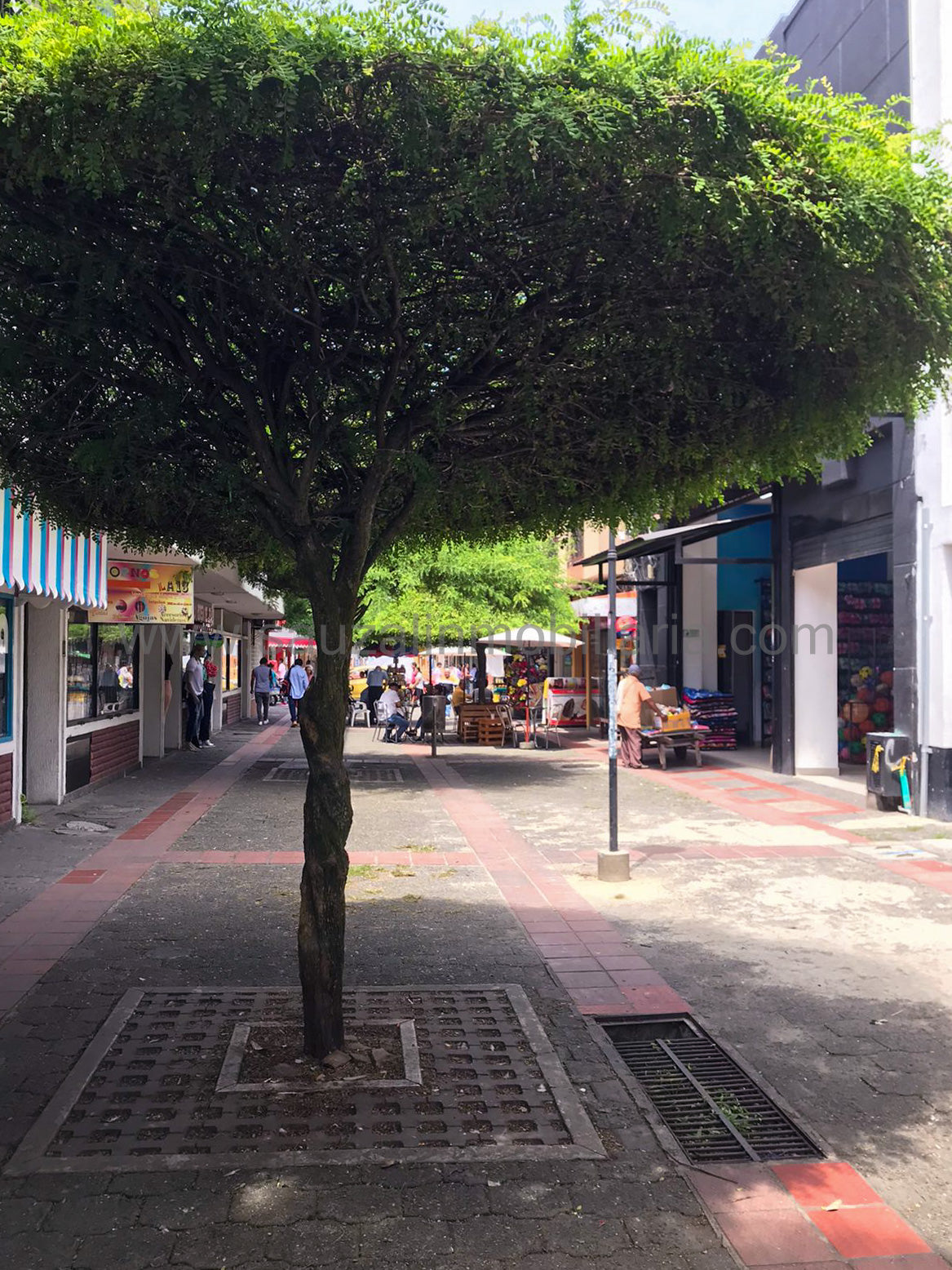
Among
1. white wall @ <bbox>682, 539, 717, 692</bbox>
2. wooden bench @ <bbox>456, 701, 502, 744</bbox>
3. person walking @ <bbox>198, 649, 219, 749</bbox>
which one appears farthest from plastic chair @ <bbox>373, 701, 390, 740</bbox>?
white wall @ <bbox>682, 539, 717, 692</bbox>

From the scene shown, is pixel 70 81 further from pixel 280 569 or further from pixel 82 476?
pixel 280 569

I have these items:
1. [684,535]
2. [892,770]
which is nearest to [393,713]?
[684,535]

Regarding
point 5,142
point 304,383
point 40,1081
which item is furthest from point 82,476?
point 40,1081

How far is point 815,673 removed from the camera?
15.8 m

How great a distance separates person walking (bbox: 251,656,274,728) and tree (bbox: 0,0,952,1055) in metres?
24.6

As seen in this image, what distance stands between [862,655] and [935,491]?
5564 millimetres

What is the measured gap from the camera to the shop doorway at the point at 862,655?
54.7 feet

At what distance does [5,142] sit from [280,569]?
5.15 meters

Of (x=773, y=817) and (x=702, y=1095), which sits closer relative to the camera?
(x=702, y=1095)

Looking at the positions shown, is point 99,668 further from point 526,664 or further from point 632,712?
point 526,664

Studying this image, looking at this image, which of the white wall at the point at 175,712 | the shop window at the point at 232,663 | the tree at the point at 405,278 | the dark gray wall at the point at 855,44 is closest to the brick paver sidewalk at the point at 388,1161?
the tree at the point at 405,278

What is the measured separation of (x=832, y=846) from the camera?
1021 cm

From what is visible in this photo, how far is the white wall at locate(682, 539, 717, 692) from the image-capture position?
69.9 feet

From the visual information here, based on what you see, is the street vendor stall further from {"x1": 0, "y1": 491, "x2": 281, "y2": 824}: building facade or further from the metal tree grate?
the metal tree grate
